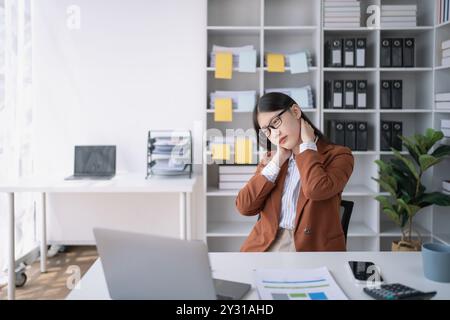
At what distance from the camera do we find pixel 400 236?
363 centimetres

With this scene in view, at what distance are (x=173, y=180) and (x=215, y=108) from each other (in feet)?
2.04

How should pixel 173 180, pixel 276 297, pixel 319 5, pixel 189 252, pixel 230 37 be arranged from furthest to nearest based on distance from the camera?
pixel 230 37 < pixel 319 5 < pixel 173 180 < pixel 276 297 < pixel 189 252

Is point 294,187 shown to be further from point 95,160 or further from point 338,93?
point 95,160

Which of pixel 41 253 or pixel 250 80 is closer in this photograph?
pixel 41 253

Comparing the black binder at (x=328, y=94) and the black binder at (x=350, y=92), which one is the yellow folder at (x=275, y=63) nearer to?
the black binder at (x=328, y=94)

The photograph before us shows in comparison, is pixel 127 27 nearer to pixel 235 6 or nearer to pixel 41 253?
pixel 235 6

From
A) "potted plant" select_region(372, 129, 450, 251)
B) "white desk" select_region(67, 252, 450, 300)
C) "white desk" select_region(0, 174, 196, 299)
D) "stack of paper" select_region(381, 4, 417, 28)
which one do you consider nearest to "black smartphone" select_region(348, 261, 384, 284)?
"white desk" select_region(67, 252, 450, 300)

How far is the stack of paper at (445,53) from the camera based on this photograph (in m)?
3.35

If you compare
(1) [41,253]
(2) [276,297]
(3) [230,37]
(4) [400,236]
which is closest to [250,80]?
(3) [230,37]

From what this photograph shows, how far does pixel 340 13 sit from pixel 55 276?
2.68m

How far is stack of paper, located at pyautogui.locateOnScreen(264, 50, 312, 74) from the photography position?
3.58 meters

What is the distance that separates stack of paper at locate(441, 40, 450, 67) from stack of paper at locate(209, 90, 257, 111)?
1289 millimetres

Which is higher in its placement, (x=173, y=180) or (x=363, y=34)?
(x=363, y=34)

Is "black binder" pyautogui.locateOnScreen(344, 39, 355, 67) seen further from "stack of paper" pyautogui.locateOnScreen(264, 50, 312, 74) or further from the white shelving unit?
"stack of paper" pyautogui.locateOnScreen(264, 50, 312, 74)
